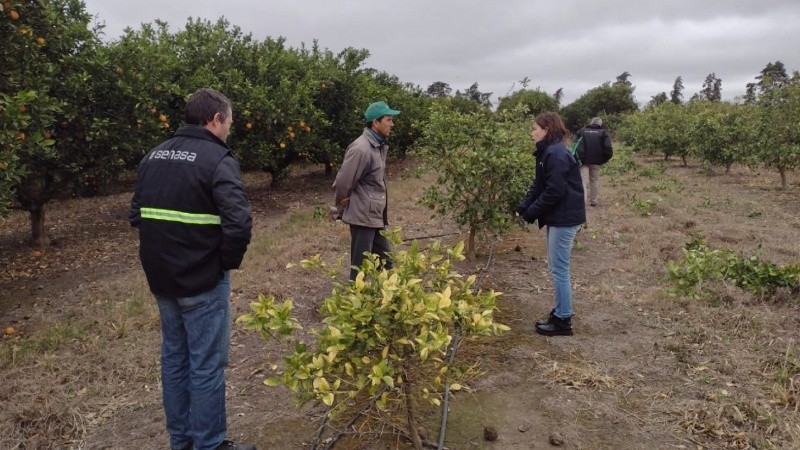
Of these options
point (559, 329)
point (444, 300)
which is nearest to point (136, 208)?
point (444, 300)

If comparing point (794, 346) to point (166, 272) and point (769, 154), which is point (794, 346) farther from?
point (769, 154)

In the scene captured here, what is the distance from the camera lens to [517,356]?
400 centimetres

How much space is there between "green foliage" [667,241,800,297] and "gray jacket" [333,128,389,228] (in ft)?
9.39

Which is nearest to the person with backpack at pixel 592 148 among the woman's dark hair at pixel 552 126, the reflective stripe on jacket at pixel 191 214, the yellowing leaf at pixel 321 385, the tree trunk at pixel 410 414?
the woman's dark hair at pixel 552 126

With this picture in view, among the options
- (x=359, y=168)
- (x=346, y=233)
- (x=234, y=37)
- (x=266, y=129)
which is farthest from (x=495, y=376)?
(x=234, y=37)

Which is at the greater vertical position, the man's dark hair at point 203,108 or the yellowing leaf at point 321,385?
the man's dark hair at point 203,108

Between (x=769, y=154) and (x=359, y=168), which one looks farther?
(x=769, y=154)

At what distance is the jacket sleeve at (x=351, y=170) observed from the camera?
14.1 ft

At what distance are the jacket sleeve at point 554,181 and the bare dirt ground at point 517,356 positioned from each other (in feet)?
3.48

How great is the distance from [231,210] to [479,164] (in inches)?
146

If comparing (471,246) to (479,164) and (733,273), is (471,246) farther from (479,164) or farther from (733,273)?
(733,273)

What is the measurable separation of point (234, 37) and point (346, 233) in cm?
538

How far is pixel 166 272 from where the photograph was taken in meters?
2.62

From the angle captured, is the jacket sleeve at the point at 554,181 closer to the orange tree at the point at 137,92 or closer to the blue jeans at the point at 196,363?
the blue jeans at the point at 196,363
